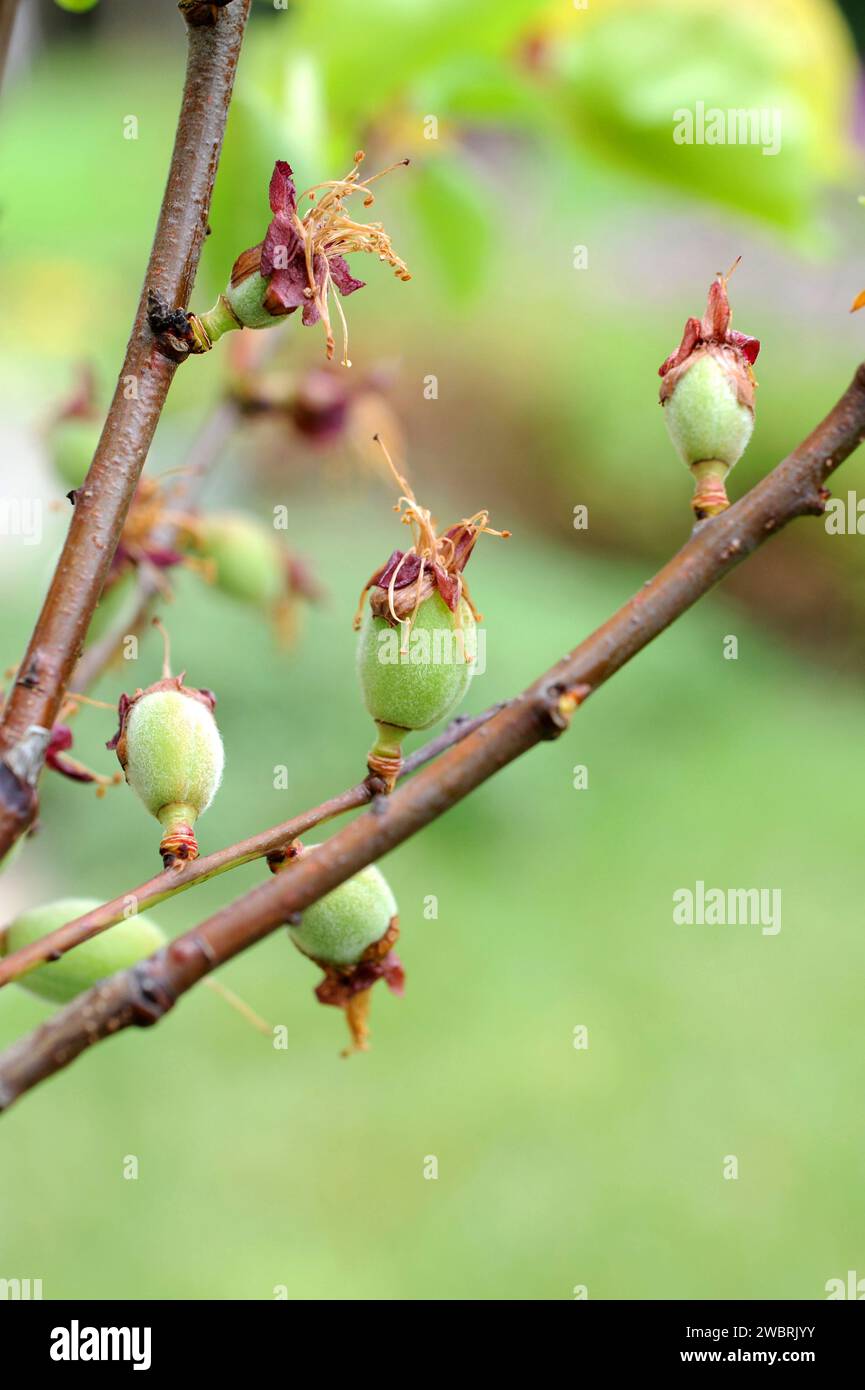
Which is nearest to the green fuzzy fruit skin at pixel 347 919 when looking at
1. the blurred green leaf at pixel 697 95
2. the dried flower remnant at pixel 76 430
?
the dried flower remnant at pixel 76 430

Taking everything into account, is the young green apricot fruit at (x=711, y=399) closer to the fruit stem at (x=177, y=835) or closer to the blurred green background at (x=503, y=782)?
the fruit stem at (x=177, y=835)

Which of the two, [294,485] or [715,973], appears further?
[294,485]

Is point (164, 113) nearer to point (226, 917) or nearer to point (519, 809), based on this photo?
point (226, 917)

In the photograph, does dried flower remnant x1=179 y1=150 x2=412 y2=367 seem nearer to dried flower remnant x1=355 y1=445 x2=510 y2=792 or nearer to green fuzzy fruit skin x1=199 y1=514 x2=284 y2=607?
dried flower remnant x1=355 y1=445 x2=510 y2=792

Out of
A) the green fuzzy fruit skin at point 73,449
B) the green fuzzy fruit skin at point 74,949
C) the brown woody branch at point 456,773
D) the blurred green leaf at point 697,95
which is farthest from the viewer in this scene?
the blurred green leaf at point 697,95

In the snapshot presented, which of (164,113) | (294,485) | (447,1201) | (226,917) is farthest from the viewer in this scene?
(294,485)

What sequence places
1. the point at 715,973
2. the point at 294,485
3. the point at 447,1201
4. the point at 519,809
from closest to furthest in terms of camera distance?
the point at 447,1201, the point at 715,973, the point at 519,809, the point at 294,485

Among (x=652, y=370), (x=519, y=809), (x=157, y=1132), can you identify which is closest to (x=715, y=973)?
(x=519, y=809)
